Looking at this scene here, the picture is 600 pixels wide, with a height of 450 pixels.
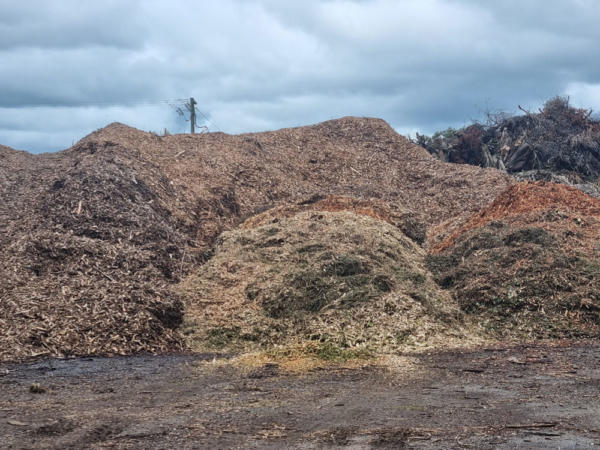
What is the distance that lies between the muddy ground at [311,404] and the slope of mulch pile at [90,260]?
2.87 ft

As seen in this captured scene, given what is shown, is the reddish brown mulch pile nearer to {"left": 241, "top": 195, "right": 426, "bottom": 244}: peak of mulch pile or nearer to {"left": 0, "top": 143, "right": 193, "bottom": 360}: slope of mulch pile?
{"left": 241, "top": 195, "right": 426, "bottom": 244}: peak of mulch pile

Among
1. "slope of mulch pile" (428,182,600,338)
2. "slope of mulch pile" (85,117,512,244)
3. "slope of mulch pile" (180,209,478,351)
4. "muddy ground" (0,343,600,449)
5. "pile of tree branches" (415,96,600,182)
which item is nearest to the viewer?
"muddy ground" (0,343,600,449)

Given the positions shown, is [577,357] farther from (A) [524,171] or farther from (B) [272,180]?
(A) [524,171]

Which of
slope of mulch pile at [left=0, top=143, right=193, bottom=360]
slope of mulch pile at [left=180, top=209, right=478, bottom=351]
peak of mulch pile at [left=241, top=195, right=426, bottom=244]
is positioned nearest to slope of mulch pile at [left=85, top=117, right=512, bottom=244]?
peak of mulch pile at [left=241, top=195, right=426, bottom=244]

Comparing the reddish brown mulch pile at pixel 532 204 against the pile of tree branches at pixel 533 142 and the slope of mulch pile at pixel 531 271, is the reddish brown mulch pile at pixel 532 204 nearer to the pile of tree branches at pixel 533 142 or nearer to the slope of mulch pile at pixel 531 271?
the slope of mulch pile at pixel 531 271

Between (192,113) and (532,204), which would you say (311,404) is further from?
(192,113)

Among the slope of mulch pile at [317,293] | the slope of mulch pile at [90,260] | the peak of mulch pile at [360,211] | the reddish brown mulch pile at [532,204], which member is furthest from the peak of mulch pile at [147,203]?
the reddish brown mulch pile at [532,204]

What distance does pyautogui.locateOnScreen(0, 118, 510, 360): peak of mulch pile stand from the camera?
29.0ft

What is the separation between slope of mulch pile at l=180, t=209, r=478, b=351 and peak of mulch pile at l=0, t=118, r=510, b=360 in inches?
30.2

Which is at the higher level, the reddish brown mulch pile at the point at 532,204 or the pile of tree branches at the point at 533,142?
the pile of tree branches at the point at 533,142

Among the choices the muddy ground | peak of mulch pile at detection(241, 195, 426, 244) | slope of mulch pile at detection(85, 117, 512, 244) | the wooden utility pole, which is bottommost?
the muddy ground

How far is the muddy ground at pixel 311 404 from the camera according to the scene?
445 cm

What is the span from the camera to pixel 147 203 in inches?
618

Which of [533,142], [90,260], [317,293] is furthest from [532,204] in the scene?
[533,142]
